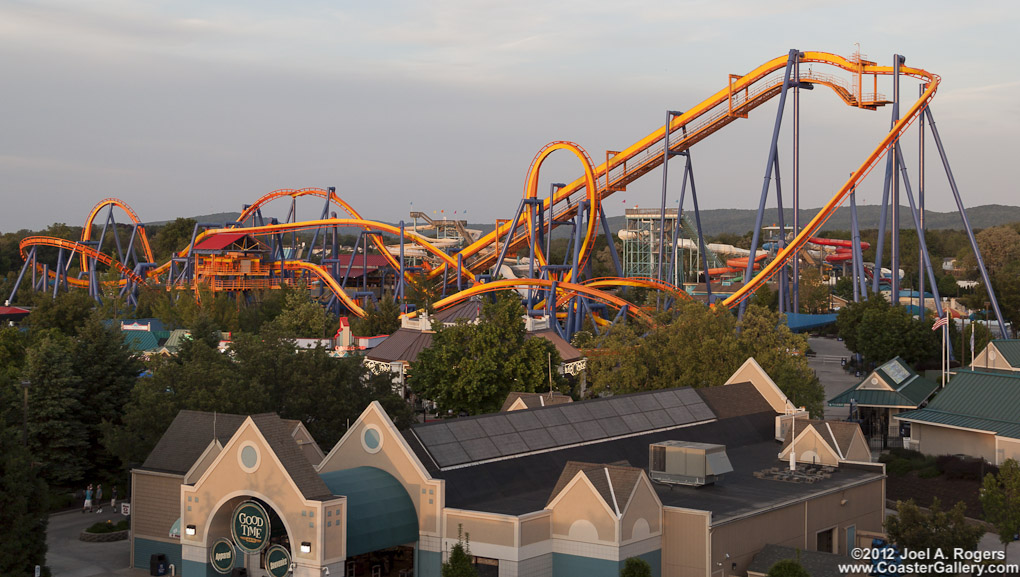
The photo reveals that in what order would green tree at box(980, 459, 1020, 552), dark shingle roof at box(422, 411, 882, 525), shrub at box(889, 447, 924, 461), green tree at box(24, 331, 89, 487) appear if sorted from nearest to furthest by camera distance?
1. dark shingle roof at box(422, 411, 882, 525)
2. green tree at box(980, 459, 1020, 552)
3. green tree at box(24, 331, 89, 487)
4. shrub at box(889, 447, 924, 461)

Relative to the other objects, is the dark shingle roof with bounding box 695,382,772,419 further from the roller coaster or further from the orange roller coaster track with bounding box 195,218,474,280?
the orange roller coaster track with bounding box 195,218,474,280

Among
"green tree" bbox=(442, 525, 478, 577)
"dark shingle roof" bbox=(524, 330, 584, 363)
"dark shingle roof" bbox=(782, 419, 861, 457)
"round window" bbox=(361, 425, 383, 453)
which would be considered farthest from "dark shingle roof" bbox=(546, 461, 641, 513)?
"dark shingle roof" bbox=(524, 330, 584, 363)

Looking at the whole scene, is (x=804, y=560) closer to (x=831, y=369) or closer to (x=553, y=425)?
(x=553, y=425)

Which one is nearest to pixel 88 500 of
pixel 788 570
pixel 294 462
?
pixel 294 462

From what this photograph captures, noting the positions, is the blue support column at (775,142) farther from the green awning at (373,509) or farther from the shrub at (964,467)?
the green awning at (373,509)

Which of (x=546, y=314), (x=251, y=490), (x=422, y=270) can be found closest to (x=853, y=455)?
(x=251, y=490)

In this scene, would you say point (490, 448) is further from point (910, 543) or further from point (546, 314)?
point (546, 314)
